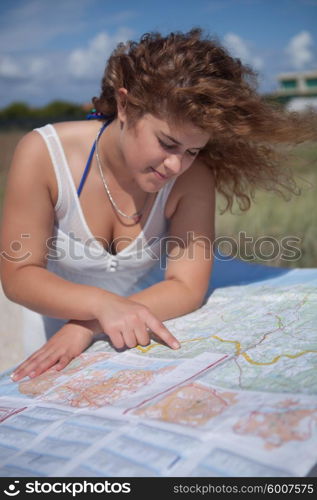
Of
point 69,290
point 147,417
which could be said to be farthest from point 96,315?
point 147,417

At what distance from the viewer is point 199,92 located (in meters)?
1.60

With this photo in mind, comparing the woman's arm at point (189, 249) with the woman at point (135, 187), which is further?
the woman's arm at point (189, 249)

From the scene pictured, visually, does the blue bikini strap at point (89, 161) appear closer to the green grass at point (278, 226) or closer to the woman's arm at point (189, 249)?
the woman's arm at point (189, 249)

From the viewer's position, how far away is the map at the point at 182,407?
963 millimetres

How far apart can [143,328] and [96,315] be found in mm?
155

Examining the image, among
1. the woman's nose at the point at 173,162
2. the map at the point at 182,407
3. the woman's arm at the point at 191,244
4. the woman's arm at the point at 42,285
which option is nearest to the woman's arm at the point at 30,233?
the woman's arm at the point at 42,285

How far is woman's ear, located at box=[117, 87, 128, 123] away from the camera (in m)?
1.76

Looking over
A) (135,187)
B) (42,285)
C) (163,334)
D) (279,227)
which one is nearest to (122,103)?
(135,187)

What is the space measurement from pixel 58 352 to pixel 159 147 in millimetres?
688

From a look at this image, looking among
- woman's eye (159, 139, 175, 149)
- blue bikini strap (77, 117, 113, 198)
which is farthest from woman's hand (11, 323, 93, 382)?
woman's eye (159, 139, 175, 149)

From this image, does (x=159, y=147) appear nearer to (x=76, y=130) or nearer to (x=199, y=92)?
(x=199, y=92)

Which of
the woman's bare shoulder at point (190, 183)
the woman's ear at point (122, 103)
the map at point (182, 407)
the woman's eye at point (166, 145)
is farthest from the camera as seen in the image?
the woman's bare shoulder at point (190, 183)

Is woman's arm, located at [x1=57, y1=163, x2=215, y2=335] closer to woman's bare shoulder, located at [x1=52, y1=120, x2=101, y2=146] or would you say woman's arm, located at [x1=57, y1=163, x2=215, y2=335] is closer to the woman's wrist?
the woman's wrist

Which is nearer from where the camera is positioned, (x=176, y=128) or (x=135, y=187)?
(x=176, y=128)
